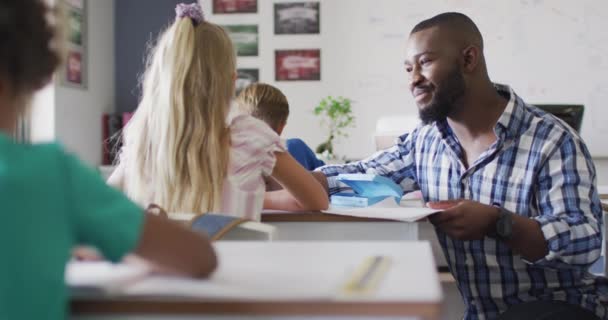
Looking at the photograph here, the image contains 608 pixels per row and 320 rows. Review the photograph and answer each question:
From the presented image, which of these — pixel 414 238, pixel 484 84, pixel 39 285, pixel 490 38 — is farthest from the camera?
pixel 490 38

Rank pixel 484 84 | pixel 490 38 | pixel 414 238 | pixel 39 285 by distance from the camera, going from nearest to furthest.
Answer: pixel 39 285 → pixel 414 238 → pixel 484 84 → pixel 490 38

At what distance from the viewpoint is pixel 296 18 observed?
5.17 metres

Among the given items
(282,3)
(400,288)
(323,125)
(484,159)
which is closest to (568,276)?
(484,159)

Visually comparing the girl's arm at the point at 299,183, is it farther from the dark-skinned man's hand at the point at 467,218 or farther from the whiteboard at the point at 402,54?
the whiteboard at the point at 402,54

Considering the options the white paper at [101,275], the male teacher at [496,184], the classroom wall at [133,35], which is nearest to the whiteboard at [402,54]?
the classroom wall at [133,35]

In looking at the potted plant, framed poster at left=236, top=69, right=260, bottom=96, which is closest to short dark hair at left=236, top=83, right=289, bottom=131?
the potted plant

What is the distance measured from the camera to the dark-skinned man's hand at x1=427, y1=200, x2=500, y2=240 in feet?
4.85

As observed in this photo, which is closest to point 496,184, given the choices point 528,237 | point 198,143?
point 528,237

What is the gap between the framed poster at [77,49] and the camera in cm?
474

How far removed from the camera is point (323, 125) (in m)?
5.14

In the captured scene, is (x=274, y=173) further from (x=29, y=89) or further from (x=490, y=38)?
(x=490, y=38)

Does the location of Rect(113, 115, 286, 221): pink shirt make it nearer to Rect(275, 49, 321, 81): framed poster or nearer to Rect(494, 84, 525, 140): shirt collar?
Rect(494, 84, 525, 140): shirt collar

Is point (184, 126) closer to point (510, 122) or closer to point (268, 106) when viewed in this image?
point (510, 122)

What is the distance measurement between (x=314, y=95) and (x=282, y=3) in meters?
0.70
